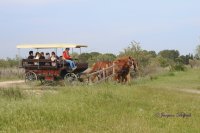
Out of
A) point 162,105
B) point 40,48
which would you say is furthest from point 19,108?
point 40,48

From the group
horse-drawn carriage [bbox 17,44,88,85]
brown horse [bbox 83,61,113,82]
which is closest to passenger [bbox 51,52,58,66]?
horse-drawn carriage [bbox 17,44,88,85]

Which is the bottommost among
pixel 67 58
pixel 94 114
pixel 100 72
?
pixel 94 114

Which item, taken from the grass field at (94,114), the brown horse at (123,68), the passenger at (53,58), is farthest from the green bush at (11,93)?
the brown horse at (123,68)

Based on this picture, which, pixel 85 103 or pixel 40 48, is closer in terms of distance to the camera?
pixel 85 103

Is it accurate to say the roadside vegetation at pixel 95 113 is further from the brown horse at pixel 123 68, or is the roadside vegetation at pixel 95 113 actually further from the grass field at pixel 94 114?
the brown horse at pixel 123 68

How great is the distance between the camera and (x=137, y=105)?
45.3 feet

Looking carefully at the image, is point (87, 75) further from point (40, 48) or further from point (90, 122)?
point (90, 122)

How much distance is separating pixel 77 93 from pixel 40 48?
1292 centimetres

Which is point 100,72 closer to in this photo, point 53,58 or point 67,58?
point 67,58

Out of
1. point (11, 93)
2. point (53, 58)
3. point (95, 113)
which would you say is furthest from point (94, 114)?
point (53, 58)

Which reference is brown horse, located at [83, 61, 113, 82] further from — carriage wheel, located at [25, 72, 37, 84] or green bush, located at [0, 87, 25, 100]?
green bush, located at [0, 87, 25, 100]

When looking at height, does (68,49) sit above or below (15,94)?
above

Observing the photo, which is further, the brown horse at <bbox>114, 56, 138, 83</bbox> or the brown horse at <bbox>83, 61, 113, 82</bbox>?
the brown horse at <bbox>114, 56, 138, 83</bbox>

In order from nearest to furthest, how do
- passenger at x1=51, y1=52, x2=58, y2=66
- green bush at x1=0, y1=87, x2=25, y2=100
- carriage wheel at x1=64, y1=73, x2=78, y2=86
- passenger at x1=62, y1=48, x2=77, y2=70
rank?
1. green bush at x1=0, y1=87, x2=25, y2=100
2. carriage wheel at x1=64, y1=73, x2=78, y2=86
3. passenger at x1=51, y1=52, x2=58, y2=66
4. passenger at x1=62, y1=48, x2=77, y2=70
